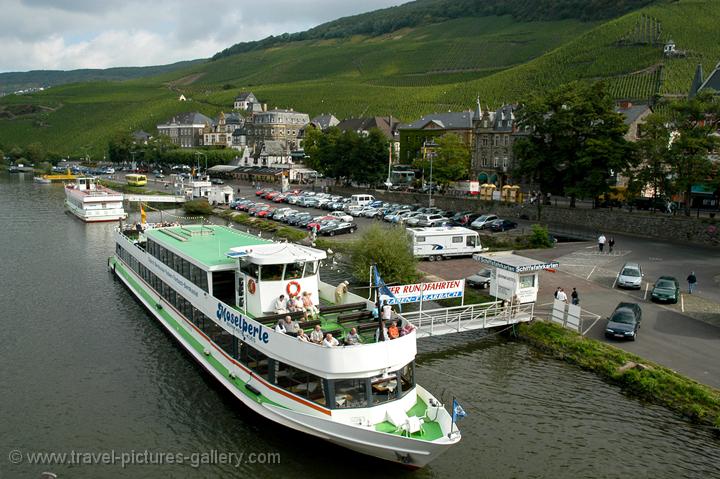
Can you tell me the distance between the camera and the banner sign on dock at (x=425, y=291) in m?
30.6

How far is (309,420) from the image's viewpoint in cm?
1866

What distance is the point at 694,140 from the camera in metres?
48.4

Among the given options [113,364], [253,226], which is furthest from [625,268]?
[253,226]

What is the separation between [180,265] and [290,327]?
10768mm

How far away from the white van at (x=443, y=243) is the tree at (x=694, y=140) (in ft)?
61.4

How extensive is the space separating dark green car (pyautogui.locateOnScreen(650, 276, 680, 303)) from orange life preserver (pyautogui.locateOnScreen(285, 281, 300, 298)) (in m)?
22.0

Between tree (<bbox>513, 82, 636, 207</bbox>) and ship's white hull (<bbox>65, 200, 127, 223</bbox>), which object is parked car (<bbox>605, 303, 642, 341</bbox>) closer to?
tree (<bbox>513, 82, 636, 207</bbox>)

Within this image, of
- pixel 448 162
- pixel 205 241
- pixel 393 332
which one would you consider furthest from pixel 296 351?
pixel 448 162

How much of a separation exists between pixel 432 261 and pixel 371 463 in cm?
2900

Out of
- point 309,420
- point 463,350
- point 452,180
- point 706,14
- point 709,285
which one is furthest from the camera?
point 706,14

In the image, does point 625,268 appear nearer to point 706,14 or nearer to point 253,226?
point 253,226

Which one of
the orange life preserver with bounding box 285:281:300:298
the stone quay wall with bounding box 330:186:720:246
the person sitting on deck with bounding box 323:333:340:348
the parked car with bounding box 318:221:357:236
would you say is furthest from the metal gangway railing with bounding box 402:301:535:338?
the parked car with bounding box 318:221:357:236

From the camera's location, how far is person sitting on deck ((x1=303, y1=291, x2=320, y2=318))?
22742mm

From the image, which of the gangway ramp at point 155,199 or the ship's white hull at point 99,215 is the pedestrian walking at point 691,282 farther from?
the gangway ramp at point 155,199
